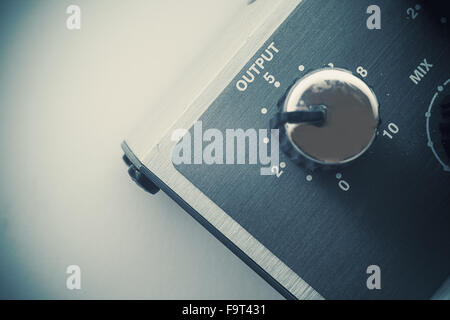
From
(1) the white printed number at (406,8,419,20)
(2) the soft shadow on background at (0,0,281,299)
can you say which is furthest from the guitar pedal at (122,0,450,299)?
(2) the soft shadow on background at (0,0,281,299)

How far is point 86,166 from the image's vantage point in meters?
0.52

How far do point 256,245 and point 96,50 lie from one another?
36cm

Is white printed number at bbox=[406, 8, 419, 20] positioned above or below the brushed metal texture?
above

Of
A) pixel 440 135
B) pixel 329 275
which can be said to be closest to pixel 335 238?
pixel 329 275

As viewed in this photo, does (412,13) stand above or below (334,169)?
above

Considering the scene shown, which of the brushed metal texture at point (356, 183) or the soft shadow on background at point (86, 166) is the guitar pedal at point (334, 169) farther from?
the soft shadow on background at point (86, 166)

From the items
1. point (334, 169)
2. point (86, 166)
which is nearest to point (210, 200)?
point (334, 169)

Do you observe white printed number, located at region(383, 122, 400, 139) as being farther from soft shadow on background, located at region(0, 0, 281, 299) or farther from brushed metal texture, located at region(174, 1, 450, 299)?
soft shadow on background, located at region(0, 0, 281, 299)

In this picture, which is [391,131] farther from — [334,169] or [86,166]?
[86,166]

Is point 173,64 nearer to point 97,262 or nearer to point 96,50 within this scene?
point 96,50

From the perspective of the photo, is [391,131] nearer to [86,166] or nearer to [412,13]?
[412,13]

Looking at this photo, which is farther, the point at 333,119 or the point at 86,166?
the point at 86,166

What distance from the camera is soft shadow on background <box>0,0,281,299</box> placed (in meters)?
0.52

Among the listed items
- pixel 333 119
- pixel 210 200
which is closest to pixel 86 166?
pixel 210 200
